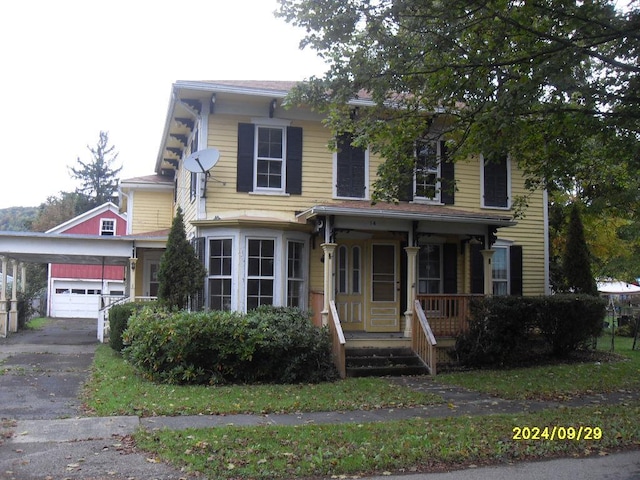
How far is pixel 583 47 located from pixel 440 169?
7271 mm

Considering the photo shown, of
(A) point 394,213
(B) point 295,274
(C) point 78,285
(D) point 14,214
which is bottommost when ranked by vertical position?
(C) point 78,285

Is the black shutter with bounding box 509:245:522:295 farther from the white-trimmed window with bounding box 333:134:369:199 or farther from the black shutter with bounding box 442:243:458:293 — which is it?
the white-trimmed window with bounding box 333:134:369:199

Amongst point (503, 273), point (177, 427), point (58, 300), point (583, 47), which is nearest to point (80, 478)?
point (177, 427)

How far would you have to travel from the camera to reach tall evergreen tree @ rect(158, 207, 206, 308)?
43.9ft

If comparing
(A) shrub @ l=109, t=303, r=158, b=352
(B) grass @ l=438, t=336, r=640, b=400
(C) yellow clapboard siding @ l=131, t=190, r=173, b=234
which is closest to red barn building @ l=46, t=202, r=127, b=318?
(C) yellow clapboard siding @ l=131, t=190, r=173, b=234

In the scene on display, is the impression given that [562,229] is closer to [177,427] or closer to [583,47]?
[583,47]

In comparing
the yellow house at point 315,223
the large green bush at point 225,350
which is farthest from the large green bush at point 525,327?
the large green bush at point 225,350

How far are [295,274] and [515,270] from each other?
21.0 feet

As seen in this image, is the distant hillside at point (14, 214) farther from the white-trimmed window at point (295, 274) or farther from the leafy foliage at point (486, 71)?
the leafy foliage at point (486, 71)

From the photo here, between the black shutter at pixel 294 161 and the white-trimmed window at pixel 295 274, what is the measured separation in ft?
4.40

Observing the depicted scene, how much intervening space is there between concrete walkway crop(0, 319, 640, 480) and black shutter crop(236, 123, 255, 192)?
5326mm

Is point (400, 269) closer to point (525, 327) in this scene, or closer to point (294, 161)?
point (525, 327)

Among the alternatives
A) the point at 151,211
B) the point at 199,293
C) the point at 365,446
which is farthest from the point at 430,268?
the point at 151,211

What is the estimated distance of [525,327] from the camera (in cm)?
1346
